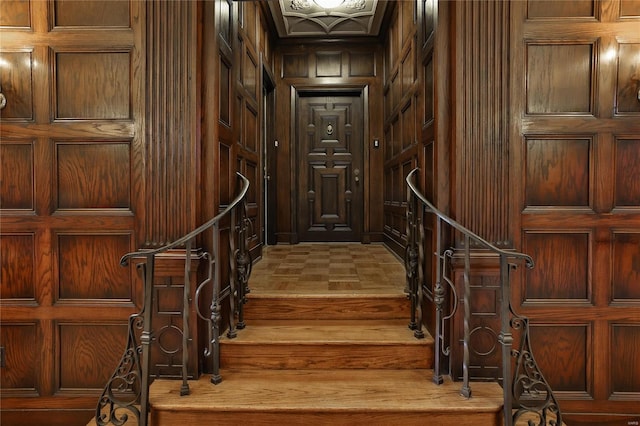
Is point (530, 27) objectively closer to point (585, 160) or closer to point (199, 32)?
point (585, 160)

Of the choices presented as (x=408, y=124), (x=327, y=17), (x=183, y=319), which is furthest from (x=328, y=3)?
(x=183, y=319)

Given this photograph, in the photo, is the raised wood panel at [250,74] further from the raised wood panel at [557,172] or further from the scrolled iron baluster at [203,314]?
the raised wood panel at [557,172]

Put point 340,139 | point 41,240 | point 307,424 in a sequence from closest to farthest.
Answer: point 307,424 < point 41,240 < point 340,139

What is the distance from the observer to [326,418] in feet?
6.35

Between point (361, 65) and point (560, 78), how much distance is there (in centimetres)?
342

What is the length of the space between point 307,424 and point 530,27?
236 cm

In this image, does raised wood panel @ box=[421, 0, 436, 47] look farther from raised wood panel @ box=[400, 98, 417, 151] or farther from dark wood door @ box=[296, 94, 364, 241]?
dark wood door @ box=[296, 94, 364, 241]

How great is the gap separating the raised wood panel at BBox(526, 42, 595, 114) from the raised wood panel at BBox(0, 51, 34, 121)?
9.14ft

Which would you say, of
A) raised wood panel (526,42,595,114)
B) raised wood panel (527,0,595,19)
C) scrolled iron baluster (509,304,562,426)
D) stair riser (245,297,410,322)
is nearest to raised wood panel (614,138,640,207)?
raised wood panel (526,42,595,114)

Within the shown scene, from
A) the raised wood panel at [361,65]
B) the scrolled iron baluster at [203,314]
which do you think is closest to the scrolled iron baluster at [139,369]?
the scrolled iron baluster at [203,314]

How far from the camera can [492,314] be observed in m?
2.16

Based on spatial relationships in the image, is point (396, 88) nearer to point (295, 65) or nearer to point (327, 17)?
point (327, 17)

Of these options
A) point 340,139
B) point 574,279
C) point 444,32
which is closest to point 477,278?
point 574,279

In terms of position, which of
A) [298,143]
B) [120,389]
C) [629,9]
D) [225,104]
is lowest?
[120,389]
